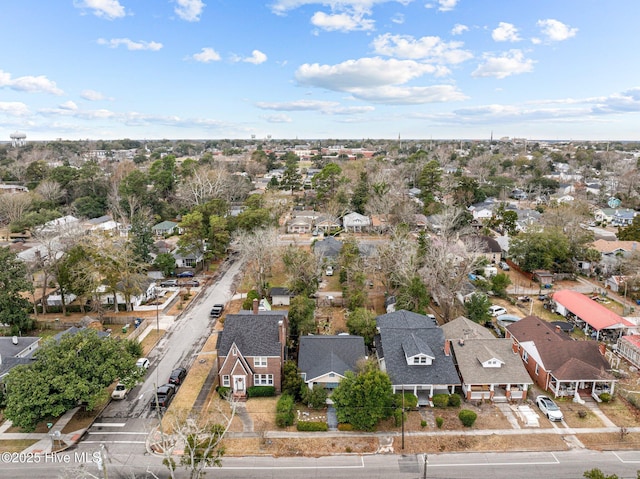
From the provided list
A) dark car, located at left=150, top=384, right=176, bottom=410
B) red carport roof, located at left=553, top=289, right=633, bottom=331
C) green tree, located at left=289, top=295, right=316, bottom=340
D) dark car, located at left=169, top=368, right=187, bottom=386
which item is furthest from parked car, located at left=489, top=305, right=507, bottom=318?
dark car, located at left=150, top=384, right=176, bottom=410

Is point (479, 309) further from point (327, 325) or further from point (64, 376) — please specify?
point (64, 376)

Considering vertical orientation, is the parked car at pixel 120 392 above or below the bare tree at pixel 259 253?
below

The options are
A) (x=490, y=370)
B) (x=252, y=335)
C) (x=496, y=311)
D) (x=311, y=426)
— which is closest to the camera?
(x=311, y=426)

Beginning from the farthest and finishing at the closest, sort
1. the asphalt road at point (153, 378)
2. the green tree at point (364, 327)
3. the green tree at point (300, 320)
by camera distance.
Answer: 1. the green tree at point (300, 320)
2. the green tree at point (364, 327)
3. the asphalt road at point (153, 378)

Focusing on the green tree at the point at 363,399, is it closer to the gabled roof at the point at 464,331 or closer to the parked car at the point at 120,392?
the gabled roof at the point at 464,331

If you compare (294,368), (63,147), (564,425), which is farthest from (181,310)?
(63,147)

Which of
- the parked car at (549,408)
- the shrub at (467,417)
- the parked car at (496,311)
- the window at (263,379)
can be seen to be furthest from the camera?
the parked car at (496,311)

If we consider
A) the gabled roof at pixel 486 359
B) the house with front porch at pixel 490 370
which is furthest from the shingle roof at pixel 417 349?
the house with front porch at pixel 490 370

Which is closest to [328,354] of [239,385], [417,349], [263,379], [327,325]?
[263,379]
